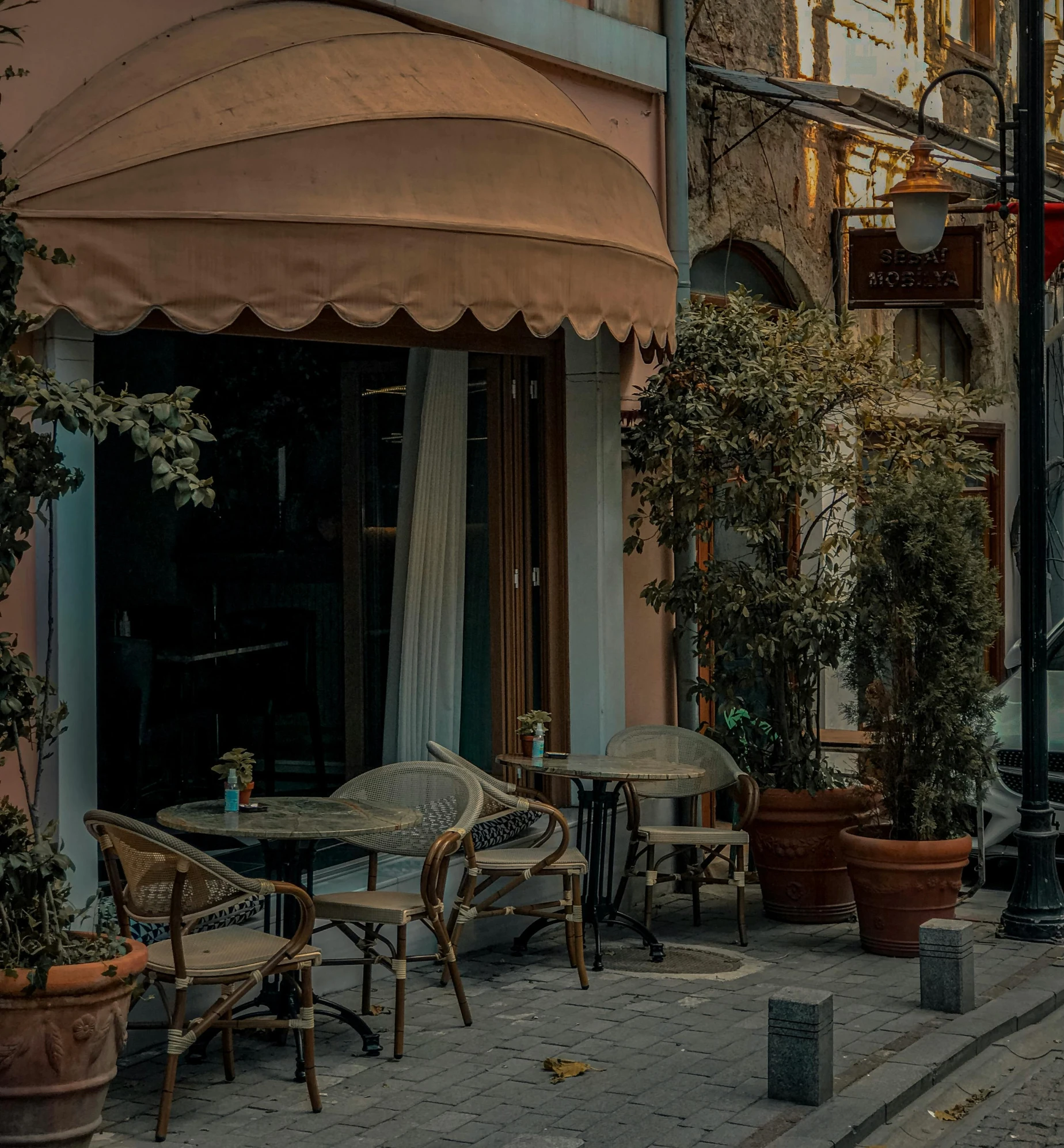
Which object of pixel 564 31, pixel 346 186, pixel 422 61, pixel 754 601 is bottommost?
pixel 754 601

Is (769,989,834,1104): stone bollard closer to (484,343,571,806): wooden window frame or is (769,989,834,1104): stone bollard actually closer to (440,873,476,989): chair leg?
(440,873,476,989): chair leg

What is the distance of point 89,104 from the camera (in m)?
6.61

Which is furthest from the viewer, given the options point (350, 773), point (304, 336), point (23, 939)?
point (350, 773)

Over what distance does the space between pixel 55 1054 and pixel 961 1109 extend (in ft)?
10.5

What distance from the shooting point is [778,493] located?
8.90 metres

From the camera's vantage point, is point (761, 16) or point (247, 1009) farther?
point (761, 16)

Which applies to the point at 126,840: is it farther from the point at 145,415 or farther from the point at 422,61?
the point at 422,61

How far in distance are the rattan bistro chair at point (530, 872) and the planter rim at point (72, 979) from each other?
2.15m

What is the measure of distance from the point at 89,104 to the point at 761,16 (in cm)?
621

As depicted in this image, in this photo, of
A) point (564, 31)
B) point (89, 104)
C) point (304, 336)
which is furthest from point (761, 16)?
point (89, 104)

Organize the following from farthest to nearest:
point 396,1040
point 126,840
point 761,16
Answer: point 761,16 → point 396,1040 → point 126,840

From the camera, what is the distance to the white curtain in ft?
29.5

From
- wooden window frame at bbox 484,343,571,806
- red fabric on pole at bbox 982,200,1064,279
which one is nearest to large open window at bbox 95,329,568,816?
wooden window frame at bbox 484,343,571,806

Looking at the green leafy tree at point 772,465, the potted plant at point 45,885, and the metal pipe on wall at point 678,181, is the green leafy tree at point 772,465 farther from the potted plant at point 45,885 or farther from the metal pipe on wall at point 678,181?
the potted plant at point 45,885
